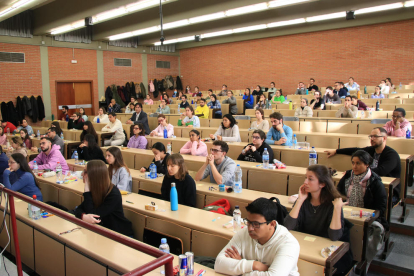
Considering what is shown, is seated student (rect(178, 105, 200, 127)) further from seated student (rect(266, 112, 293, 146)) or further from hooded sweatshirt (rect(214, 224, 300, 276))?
hooded sweatshirt (rect(214, 224, 300, 276))

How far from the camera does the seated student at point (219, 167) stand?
4.23 meters

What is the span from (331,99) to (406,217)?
650 centimetres

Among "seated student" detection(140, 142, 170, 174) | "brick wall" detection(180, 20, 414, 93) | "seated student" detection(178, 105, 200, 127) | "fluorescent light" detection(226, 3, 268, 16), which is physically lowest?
"seated student" detection(140, 142, 170, 174)

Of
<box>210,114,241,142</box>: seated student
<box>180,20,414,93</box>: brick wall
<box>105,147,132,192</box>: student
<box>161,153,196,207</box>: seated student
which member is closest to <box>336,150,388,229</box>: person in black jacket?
<box>161,153,196,207</box>: seated student

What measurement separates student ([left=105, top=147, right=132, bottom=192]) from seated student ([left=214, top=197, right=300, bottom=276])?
2.41 m

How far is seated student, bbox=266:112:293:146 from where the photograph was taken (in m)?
5.81

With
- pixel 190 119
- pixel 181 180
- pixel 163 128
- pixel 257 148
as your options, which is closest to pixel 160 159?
pixel 181 180

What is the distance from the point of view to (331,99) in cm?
1022

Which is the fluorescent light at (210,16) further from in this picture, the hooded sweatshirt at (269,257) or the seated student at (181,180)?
the hooded sweatshirt at (269,257)

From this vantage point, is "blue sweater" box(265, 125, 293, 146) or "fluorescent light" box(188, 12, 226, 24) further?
"fluorescent light" box(188, 12, 226, 24)

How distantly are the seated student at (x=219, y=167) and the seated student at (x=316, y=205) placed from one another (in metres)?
1.42

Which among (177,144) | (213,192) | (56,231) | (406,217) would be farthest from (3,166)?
(406,217)

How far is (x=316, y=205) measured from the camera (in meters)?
2.93

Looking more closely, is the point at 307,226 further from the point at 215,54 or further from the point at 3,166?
the point at 215,54
